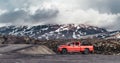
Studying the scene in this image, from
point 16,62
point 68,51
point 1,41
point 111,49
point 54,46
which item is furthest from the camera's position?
point 1,41

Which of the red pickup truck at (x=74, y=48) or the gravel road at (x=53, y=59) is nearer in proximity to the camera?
the gravel road at (x=53, y=59)

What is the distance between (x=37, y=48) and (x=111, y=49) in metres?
14.8

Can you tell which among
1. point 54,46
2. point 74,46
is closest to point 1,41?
point 54,46

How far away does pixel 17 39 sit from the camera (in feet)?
285

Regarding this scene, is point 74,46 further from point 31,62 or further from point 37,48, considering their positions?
point 31,62

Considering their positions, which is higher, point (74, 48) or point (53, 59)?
point (74, 48)

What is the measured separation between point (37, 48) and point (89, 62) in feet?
90.0

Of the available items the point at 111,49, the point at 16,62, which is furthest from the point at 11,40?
the point at 16,62

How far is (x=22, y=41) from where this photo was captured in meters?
85.2

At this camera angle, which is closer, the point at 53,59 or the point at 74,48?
the point at 53,59

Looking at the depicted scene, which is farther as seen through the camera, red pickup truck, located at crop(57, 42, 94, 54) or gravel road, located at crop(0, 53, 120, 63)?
red pickup truck, located at crop(57, 42, 94, 54)

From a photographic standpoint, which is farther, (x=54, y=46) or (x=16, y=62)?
(x=54, y=46)

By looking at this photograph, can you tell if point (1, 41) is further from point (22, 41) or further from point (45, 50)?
point (45, 50)

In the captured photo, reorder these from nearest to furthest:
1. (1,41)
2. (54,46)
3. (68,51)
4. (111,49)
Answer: (68,51) < (111,49) < (54,46) < (1,41)
